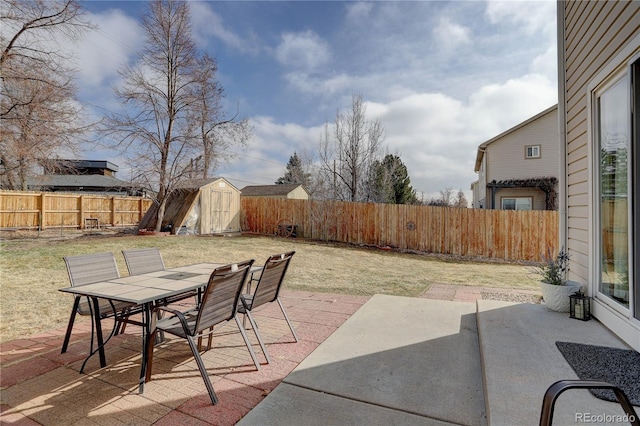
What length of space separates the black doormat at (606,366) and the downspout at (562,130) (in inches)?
84.9

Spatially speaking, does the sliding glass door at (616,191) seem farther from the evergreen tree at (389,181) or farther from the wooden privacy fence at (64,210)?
the wooden privacy fence at (64,210)

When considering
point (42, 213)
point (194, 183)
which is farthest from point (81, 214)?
point (194, 183)

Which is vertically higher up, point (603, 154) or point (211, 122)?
point (211, 122)

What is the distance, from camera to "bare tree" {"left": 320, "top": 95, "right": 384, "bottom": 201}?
16047mm

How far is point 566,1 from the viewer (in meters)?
4.41

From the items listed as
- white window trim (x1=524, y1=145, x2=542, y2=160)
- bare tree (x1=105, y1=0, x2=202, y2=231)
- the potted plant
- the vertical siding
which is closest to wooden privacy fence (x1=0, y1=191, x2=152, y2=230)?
bare tree (x1=105, y1=0, x2=202, y2=231)

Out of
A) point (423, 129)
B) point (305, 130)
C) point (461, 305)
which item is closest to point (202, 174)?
point (305, 130)

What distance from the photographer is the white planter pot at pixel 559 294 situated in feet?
12.1

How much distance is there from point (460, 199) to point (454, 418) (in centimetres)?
3630

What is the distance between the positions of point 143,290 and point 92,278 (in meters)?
1.07

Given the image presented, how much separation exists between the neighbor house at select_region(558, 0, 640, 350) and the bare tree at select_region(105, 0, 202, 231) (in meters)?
13.3

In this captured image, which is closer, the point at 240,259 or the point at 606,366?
the point at 606,366

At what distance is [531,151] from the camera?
1539 centimetres

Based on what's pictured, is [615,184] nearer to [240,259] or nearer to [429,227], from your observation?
[240,259]
